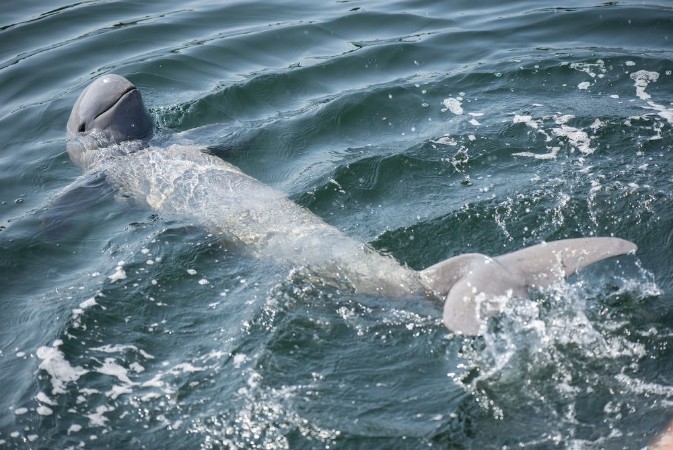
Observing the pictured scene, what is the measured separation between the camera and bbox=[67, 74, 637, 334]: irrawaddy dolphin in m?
6.23

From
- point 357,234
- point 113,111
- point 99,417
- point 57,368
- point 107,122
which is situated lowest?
point 99,417

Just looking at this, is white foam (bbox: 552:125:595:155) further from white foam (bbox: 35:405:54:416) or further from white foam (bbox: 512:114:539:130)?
white foam (bbox: 35:405:54:416)

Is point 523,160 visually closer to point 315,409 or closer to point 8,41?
point 315,409

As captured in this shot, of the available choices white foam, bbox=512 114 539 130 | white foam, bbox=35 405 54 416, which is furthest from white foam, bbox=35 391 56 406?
white foam, bbox=512 114 539 130

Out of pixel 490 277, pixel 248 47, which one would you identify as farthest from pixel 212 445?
pixel 248 47

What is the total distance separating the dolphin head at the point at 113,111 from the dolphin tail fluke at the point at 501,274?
475 cm

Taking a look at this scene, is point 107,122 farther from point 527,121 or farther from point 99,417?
point 527,121

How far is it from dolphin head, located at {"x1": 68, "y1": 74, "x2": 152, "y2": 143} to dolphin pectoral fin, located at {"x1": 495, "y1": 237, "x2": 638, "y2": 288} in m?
5.18

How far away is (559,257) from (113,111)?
5.77 meters

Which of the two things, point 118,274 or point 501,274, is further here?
point 118,274

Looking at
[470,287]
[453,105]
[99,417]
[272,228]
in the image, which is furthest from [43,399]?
[453,105]

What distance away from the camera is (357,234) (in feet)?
25.4

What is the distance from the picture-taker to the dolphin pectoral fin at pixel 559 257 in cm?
617

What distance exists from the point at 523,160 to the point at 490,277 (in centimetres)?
289
